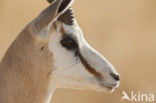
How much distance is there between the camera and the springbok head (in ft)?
11.6

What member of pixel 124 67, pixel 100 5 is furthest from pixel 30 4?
pixel 124 67

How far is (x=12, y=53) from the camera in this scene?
3.52 metres

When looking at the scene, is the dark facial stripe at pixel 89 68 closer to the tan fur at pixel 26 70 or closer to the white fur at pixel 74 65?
the white fur at pixel 74 65

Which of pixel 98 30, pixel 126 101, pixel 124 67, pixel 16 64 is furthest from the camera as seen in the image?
pixel 98 30

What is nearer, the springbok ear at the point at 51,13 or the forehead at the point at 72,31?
the springbok ear at the point at 51,13

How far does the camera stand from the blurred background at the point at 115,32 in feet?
29.7

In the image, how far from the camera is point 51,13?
341 cm

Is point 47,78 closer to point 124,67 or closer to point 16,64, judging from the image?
point 16,64

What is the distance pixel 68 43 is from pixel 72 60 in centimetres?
10

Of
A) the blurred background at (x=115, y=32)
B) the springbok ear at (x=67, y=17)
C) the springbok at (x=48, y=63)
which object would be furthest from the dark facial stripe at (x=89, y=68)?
the blurred background at (x=115, y=32)

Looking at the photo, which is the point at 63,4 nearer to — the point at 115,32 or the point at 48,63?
the point at 48,63

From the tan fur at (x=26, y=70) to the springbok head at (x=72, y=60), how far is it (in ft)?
0.20

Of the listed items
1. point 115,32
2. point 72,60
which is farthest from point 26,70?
point 115,32

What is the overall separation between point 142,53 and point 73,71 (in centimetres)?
628
